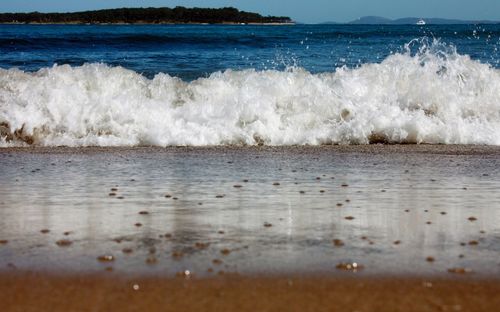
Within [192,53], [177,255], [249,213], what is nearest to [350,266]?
[177,255]

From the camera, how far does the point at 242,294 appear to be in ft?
12.7

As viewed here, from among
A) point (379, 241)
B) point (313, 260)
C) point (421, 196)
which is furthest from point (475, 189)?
point (313, 260)

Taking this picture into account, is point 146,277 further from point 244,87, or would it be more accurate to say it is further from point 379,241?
point 244,87

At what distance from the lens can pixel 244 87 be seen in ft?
38.8

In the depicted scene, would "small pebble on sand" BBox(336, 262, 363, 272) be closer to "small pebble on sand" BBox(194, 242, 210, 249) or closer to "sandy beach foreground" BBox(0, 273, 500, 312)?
"sandy beach foreground" BBox(0, 273, 500, 312)

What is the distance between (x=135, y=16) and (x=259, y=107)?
191ft

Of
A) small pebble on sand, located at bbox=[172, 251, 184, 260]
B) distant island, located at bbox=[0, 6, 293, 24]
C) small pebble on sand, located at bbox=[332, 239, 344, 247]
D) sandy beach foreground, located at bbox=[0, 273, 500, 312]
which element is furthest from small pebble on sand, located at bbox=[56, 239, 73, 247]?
distant island, located at bbox=[0, 6, 293, 24]

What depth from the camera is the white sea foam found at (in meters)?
10.5

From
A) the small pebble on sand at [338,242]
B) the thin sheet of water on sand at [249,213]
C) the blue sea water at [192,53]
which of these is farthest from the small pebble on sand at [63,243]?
the blue sea water at [192,53]

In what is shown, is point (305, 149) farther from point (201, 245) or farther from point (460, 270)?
point (460, 270)

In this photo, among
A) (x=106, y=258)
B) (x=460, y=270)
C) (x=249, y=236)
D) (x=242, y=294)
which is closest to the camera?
(x=242, y=294)

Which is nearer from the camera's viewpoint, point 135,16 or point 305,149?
point 305,149

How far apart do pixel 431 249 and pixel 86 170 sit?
4.04m

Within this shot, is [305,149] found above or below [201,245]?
below
